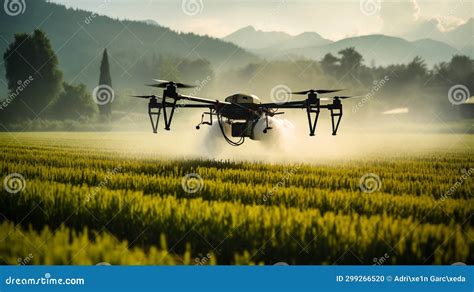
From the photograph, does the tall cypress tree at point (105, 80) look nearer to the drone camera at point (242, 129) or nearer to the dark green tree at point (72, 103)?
the dark green tree at point (72, 103)

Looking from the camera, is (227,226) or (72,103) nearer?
(227,226)

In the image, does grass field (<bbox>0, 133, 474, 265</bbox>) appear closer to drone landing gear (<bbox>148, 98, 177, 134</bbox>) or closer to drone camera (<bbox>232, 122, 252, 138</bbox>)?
drone landing gear (<bbox>148, 98, 177, 134</bbox>)

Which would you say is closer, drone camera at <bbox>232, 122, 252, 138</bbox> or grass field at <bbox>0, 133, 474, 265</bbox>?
grass field at <bbox>0, 133, 474, 265</bbox>

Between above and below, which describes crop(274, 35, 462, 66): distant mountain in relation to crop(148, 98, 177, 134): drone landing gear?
above

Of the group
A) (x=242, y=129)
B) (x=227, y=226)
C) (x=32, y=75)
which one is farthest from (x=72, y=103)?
(x=227, y=226)

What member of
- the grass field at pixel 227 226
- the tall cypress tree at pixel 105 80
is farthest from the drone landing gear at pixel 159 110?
the tall cypress tree at pixel 105 80

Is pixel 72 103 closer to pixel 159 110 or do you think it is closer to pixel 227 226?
pixel 159 110

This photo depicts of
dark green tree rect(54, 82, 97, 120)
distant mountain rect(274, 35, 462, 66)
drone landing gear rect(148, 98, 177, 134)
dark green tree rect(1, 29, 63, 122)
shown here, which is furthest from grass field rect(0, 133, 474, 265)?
distant mountain rect(274, 35, 462, 66)

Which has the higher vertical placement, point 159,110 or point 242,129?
point 159,110

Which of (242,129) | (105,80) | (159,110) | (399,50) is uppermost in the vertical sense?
(399,50)
